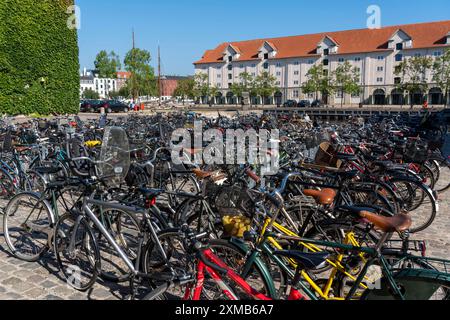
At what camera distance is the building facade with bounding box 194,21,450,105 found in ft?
197

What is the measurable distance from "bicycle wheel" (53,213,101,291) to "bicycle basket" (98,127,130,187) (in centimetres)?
68

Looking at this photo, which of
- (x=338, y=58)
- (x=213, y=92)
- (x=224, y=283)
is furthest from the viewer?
(x=213, y=92)

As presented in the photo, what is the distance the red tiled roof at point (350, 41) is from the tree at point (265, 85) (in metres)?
7.73

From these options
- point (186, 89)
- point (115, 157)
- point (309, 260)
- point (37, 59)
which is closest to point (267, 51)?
point (186, 89)

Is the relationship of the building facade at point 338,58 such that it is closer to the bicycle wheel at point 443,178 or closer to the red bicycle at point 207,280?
the bicycle wheel at point 443,178

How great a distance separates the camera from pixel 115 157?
200 inches

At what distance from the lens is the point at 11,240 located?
454 centimetres

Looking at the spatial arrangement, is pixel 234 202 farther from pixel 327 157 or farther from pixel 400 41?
pixel 400 41

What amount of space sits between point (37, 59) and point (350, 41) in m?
55.9

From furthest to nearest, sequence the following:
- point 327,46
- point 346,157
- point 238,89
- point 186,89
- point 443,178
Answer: point 186,89, point 238,89, point 327,46, point 443,178, point 346,157

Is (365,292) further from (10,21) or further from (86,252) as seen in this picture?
(10,21)

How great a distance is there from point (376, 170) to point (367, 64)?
2546 inches

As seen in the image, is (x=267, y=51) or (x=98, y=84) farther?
(x=98, y=84)
